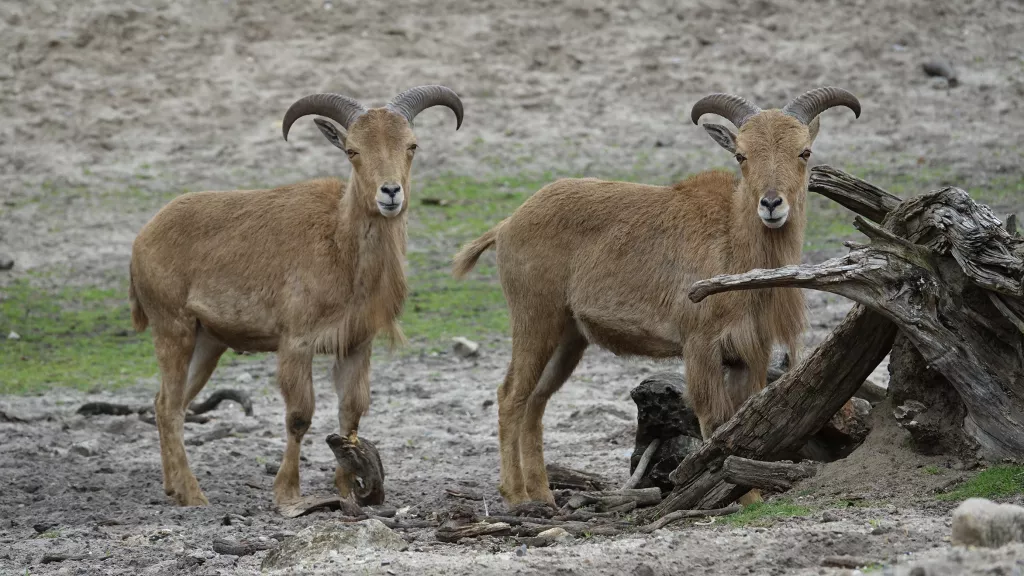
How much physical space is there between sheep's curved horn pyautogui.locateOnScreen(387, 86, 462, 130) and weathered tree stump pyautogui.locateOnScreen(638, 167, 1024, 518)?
373 centimetres

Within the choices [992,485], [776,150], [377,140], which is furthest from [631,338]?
[992,485]

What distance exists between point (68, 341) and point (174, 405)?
5.24 meters

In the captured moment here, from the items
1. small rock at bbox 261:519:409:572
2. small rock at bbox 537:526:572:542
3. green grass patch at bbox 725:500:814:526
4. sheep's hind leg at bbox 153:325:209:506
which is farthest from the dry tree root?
green grass patch at bbox 725:500:814:526

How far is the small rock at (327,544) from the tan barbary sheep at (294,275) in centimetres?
234

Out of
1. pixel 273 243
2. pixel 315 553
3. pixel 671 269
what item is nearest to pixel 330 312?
pixel 273 243

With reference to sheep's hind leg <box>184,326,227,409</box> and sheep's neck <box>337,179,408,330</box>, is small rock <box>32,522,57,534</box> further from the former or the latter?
sheep's neck <box>337,179,408,330</box>

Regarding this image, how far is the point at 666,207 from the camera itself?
29.8 ft

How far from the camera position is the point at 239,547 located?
24.9 feet

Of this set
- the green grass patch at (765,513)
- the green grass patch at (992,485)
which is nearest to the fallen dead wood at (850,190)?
the green grass patch at (992,485)

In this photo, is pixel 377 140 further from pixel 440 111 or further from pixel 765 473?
pixel 440 111

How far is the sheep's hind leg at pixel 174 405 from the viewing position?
32.3 feet

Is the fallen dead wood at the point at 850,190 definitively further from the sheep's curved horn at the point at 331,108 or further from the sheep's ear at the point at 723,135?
the sheep's curved horn at the point at 331,108

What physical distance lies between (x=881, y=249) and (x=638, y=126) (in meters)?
13.4

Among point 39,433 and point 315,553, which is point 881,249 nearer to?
point 315,553
